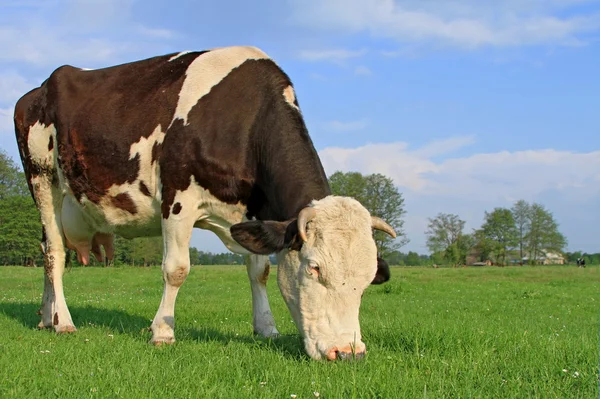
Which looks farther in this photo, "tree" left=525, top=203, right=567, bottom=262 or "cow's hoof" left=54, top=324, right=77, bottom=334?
"tree" left=525, top=203, right=567, bottom=262

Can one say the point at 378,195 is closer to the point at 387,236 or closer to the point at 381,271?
the point at 387,236

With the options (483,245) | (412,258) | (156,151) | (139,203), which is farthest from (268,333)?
(412,258)

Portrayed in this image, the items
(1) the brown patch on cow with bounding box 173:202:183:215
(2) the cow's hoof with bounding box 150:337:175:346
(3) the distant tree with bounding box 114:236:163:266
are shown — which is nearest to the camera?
(2) the cow's hoof with bounding box 150:337:175:346

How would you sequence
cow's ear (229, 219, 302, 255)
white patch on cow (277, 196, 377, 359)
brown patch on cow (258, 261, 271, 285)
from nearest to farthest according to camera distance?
white patch on cow (277, 196, 377, 359) → cow's ear (229, 219, 302, 255) → brown patch on cow (258, 261, 271, 285)

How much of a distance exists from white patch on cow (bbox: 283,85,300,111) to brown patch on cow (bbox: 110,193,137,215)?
260 centimetres

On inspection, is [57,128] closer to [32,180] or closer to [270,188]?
[32,180]

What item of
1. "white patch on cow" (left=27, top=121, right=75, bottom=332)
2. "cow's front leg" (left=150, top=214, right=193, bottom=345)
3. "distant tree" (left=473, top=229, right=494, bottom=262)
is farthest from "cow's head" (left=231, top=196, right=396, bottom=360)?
"distant tree" (left=473, top=229, right=494, bottom=262)

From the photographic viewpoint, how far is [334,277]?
5.53 meters

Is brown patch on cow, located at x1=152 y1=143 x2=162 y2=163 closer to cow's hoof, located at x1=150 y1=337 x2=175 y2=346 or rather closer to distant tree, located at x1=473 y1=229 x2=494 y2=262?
cow's hoof, located at x1=150 y1=337 x2=175 y2=346

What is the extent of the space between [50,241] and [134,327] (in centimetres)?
216

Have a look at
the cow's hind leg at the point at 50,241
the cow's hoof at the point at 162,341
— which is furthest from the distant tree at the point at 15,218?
the cow's hoof at the point at 162,341

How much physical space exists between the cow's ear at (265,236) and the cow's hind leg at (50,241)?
4.35 metres

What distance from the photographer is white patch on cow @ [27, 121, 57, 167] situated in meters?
9.18

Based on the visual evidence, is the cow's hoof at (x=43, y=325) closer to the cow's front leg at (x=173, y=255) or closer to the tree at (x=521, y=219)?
the cow's front leg at (x=173, y=255)
